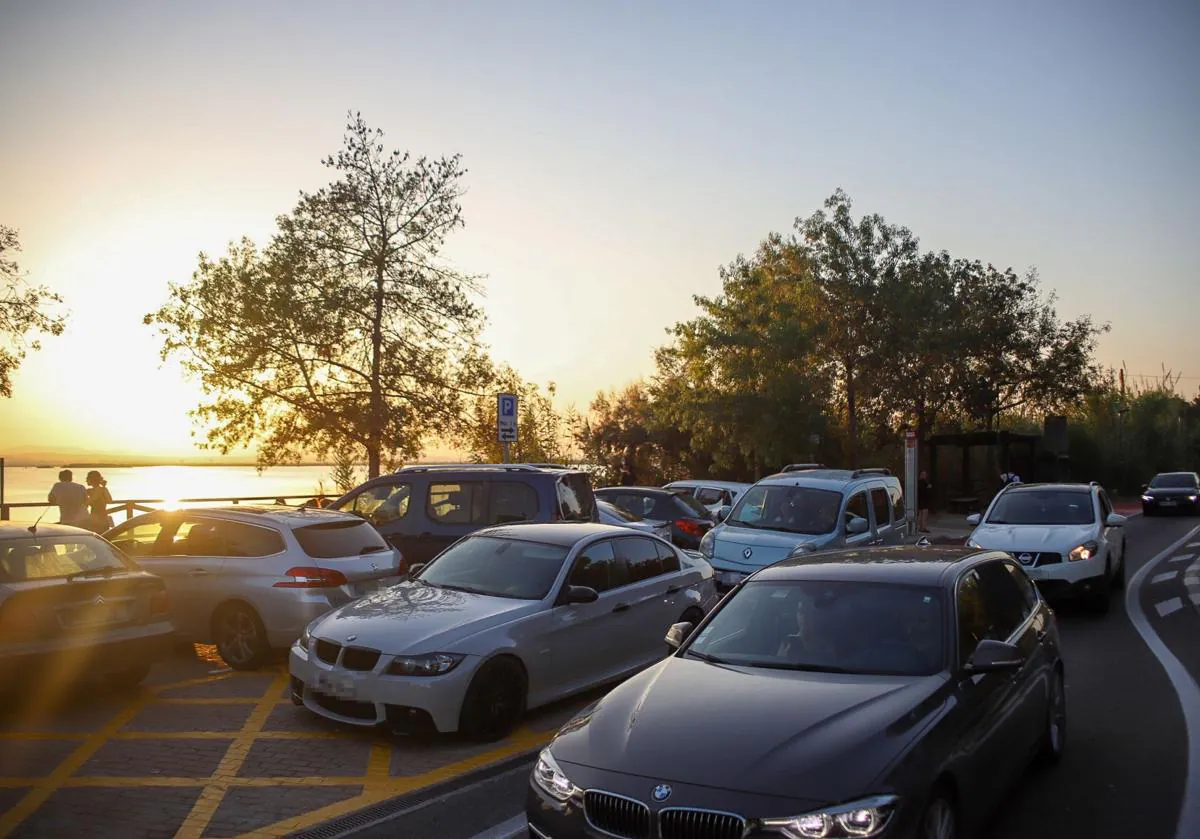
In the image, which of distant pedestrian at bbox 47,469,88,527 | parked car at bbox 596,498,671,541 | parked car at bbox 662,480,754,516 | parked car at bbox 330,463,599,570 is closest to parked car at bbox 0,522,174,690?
parked car at bbox 330,463,599,570

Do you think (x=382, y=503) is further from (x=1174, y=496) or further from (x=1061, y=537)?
(x=1174, y=496)

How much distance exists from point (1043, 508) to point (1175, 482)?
26.6 metres

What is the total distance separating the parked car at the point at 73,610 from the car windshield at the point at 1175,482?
120 ft

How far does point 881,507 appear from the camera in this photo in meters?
15.0

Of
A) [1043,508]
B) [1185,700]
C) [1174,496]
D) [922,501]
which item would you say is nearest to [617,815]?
[1185,700]

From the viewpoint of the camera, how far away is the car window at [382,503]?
13016 mm

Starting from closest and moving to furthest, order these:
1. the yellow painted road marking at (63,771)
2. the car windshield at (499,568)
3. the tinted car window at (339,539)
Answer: the yellow painted road marking at (63,771) → the car windshield at (499,568) → the tinted car window at (339,539)

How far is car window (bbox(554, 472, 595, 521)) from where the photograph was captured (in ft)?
40.1

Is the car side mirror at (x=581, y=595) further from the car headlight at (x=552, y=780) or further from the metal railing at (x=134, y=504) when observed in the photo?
the metal railing at (x=134, y=504)

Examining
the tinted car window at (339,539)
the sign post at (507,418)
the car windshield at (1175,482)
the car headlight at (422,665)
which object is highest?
the sign post at (507,418)

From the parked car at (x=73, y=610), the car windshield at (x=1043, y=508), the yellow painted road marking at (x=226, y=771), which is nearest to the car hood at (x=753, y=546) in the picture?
the car windshield at (x=1043, y=508)

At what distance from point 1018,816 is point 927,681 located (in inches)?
56.5

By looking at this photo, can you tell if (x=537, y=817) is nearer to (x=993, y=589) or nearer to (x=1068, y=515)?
(x=993, y=589)

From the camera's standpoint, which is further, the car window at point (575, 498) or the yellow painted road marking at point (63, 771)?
the car window at point (575, 498)
